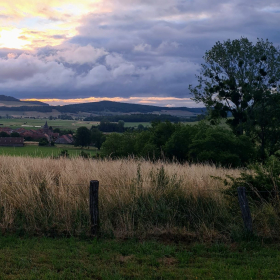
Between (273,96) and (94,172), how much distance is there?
3446cm

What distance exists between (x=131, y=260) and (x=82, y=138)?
88.6 ft

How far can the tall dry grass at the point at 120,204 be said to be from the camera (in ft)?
23.5

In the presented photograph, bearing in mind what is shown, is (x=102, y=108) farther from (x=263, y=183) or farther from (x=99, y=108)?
(x=263, y=183)

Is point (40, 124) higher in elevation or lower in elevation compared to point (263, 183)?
higher

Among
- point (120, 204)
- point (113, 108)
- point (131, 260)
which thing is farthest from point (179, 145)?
point (113, 108)

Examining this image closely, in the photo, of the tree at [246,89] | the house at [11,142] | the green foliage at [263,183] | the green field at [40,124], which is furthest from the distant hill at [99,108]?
the green foliage at [263,183]

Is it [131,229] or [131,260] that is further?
[131,229]

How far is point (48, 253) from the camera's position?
6020 millimetres

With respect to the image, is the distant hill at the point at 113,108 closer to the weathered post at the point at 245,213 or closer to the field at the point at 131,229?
the field at the point at 131,229

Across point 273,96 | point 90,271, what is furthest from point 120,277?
point 273,96

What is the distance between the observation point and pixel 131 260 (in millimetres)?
5805

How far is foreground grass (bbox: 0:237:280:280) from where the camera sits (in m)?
5.24

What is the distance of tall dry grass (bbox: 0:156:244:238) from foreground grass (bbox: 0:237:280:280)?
53cm

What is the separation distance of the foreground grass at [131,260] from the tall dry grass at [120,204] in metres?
0.53
